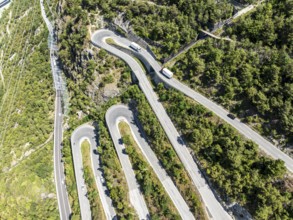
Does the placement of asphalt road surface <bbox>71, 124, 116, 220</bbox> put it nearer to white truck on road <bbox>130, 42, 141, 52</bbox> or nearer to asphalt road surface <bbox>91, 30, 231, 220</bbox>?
asphalt road surface <bbox>91, 30, 231, 220</bbox>

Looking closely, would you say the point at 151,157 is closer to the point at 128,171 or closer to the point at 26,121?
the point at 128,171

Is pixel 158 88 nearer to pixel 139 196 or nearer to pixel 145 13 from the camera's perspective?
pixel 145 13

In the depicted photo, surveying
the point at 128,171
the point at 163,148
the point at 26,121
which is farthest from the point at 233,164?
the point at 26,121

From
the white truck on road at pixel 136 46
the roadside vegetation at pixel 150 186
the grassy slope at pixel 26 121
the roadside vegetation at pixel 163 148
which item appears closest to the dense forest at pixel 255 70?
the white truck on road at pixel 136 46

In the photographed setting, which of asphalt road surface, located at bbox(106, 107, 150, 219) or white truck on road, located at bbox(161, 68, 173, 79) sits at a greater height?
white truck on road, located at bbox(161, 68, 173, 79)

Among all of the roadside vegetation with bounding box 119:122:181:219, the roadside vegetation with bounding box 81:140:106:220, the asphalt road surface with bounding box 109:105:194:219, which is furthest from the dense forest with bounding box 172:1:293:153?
the roadside vegetation with bounding box 81:140:106:220

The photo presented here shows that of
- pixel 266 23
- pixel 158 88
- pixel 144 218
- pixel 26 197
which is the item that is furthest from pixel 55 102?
→ pixel 266 23

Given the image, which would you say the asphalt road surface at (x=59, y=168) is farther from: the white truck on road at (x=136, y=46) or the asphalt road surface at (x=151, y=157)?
the white truck on road at (x=136, y=46)
